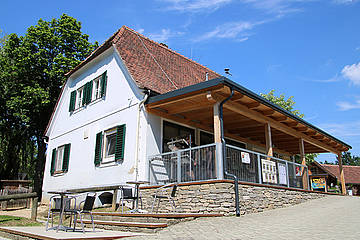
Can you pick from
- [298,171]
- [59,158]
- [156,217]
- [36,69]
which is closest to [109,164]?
[156,217]

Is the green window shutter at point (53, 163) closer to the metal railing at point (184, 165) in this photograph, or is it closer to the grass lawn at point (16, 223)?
the grass lawn at point (16, 223)

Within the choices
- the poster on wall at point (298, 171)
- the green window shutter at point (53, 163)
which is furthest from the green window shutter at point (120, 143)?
the poster on wall at point (298, 171)

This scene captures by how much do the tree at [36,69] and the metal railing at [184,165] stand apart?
45.3 ft

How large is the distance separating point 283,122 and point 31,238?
10.4 metres

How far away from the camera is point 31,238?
6.29 meters

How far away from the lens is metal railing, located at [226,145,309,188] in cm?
943

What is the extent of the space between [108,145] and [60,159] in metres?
5.16

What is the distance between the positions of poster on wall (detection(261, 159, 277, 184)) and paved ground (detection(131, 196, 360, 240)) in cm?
206

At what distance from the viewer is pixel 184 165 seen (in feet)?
32.2

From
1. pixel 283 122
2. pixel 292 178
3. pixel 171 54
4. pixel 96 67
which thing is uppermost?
pixel 171 54

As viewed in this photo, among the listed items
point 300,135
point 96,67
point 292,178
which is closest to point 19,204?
point 96,67

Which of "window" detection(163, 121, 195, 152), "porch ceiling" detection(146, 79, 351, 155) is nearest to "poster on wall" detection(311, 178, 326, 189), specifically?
"porch ceiling" detection(146, 79, 351, 155)

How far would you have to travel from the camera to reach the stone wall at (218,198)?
8.48 m

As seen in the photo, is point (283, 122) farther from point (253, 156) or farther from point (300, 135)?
point (253, 156)
